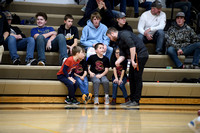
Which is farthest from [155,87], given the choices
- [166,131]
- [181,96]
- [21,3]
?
[21,3]

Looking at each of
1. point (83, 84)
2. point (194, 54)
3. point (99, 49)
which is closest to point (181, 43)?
point (194, 54)

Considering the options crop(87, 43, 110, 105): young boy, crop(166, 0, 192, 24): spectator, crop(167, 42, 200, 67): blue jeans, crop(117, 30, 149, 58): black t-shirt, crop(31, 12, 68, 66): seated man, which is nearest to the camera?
crop(117, 30, 149, 58): black t-shirt

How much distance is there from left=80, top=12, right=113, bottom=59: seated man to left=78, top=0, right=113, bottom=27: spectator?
1.21 ft

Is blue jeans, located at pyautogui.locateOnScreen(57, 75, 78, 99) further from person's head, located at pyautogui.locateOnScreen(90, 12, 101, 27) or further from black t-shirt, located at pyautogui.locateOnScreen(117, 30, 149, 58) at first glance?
person's head, located at pyautogui.locateOnScreen(90, 12, 101, 27)

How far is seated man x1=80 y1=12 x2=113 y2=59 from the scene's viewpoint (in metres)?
5.63

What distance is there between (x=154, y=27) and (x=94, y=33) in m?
1.08

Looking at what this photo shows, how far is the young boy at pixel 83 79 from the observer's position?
483 cm

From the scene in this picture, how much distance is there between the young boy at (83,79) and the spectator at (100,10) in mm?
1360

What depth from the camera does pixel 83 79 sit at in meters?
4.95

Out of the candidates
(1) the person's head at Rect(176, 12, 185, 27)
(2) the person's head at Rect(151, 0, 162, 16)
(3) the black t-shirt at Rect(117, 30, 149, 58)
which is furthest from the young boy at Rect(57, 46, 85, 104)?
(1) the person's head at Rect(176, 12, 185, 27)

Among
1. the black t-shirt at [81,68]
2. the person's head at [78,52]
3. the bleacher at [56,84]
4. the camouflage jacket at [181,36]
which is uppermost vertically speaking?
the camouflage jacket at [181,36]

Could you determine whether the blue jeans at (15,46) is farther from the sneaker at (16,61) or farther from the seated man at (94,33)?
the seated man at (94,33)

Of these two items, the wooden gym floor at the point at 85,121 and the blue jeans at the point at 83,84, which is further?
the blue jeans at the point at 83,84

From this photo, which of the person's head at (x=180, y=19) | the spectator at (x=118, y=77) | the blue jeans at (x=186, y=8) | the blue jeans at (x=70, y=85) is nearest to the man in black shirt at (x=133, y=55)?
the spectator at (x=118, y=77)
